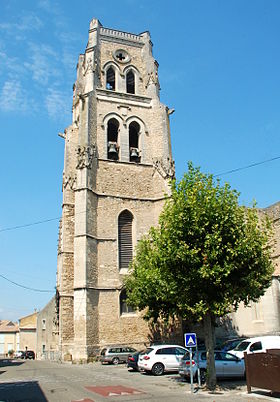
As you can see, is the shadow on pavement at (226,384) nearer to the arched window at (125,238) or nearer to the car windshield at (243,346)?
the car windshield at (243,346)

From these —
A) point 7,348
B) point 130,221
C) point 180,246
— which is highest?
point 130,221

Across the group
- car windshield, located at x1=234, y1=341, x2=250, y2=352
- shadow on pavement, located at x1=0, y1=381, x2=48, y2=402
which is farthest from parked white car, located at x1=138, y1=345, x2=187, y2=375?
shadow on pavement, located at x1=0, y1=381, x2=48, y2=402

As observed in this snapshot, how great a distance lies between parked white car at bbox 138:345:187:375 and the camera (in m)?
15.4

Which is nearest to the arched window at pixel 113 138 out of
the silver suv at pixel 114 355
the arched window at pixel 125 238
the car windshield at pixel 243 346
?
the arched window at pixel 125 238

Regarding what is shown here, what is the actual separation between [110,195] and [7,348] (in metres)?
55.5

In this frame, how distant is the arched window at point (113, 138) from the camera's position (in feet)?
92.3

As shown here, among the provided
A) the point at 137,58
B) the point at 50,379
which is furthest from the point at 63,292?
the point at 137,58

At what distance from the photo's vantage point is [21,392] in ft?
37.4

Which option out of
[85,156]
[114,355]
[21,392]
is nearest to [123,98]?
[85,156]

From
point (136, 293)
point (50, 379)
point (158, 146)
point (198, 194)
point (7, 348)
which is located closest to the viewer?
point (198, 194)

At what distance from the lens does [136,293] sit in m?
20.6

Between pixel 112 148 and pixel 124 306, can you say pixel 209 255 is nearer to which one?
pixel 124 306

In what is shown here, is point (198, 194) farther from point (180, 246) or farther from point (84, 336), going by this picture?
point (84, 336)

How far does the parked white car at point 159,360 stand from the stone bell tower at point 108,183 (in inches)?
277
